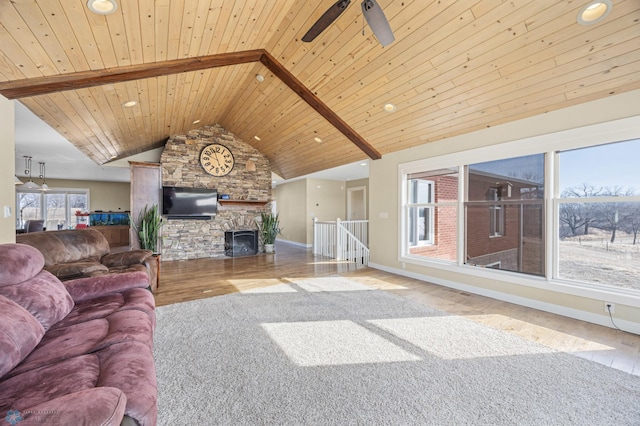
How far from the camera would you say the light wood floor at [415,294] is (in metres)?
2.55

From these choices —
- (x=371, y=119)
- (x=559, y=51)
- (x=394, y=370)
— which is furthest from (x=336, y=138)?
(x=394, y=370)

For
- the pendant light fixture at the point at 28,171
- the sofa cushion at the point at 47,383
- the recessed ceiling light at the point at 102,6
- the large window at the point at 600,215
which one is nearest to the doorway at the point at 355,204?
the large window at the point at 600,215

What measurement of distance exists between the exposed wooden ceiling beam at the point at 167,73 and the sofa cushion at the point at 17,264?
1847mm

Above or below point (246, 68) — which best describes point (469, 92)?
below

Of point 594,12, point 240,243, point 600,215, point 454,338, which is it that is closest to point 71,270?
point 454,338

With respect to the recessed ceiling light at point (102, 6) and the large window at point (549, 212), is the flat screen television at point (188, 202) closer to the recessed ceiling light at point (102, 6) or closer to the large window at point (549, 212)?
the recessed ceiling light at point (102, 6)

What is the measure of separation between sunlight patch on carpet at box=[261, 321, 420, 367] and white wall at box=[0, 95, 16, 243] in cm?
287

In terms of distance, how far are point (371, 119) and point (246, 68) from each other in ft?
7.35

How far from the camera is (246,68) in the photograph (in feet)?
14.9

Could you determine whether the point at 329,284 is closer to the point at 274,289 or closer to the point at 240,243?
the point at 274,289

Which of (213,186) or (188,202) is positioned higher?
(213,186)

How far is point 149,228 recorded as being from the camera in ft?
20.5

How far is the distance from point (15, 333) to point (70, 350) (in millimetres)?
251

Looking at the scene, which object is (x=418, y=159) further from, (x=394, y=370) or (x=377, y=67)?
(x=394, y=370)
